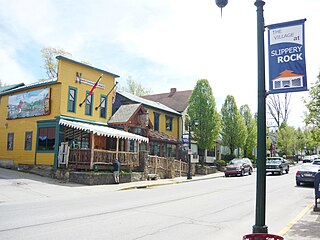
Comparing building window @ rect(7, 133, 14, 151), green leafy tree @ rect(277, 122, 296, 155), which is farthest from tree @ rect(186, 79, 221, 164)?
green leafy tree @ rect(277, 122, 296, 155)

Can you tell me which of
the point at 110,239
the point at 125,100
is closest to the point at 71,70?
the point at 125,100

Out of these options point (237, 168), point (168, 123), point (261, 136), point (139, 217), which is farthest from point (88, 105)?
point (261, 136)

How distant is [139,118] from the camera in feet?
93.1

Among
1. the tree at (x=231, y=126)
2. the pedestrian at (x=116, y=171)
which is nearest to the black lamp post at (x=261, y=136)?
the pedestrian at (x=116, y=171)

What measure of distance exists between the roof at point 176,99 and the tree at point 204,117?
493 centimetres

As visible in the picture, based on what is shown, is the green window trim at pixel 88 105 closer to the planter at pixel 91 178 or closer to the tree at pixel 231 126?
the planter at pixel 91 178

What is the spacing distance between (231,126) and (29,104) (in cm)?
2704

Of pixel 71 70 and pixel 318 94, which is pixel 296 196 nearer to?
pixel 318 94

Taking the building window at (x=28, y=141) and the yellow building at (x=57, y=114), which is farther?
the building window at (x=28, y=141)

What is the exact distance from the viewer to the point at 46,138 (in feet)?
77.6

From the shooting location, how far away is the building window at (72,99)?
23848 mm

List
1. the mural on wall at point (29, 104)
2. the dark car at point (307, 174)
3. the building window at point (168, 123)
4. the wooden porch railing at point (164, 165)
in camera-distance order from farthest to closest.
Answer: the building window at point (168, 123) < the wooden porch railing at point (164, 165) < the mural on wall at point (29, 104) < the dark car at point (307, 174)

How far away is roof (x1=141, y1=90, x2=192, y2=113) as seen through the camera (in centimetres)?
4114

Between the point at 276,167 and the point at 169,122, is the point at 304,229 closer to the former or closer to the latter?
the point at 276,167
